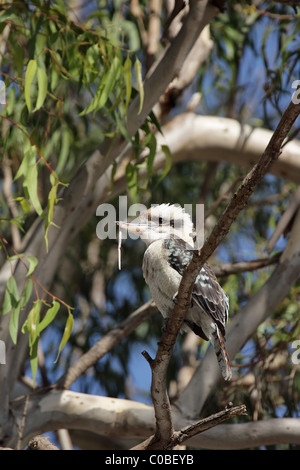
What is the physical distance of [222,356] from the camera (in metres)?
2.56

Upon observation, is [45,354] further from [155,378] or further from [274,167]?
[155,378]

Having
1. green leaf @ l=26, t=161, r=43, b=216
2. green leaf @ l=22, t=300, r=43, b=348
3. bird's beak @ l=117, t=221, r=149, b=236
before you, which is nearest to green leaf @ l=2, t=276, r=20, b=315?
green leaf @ l=22, t=300, r=43, b=348

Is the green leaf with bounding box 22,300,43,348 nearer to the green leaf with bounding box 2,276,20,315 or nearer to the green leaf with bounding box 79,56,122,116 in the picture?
the green leaf with bounding box 2,276,20,315

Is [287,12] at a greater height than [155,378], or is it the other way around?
[287,12]

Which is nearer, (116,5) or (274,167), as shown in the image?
(274,167)

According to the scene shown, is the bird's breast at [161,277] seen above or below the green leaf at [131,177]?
below

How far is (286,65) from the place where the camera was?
417cm

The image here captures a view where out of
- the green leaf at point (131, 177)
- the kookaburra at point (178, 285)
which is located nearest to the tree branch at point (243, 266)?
the green leaf at point (131, 177)

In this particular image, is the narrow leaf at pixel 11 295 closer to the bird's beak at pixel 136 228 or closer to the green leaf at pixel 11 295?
the green leaf at pixel 11 295

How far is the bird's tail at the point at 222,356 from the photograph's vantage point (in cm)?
251

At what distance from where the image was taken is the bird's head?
2803 millimetres

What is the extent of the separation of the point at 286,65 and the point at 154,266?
2047mm


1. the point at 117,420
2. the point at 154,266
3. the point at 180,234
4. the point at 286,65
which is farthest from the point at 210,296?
the point at 286,65

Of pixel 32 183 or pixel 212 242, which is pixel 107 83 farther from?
pixel 212 242
